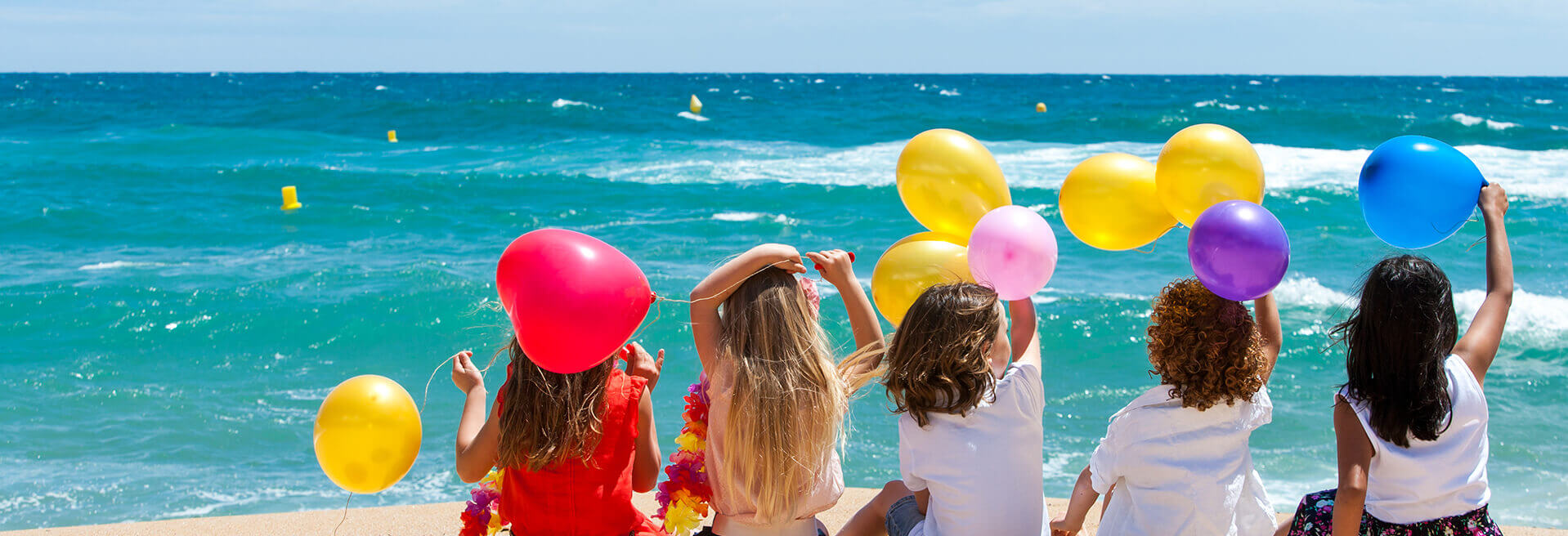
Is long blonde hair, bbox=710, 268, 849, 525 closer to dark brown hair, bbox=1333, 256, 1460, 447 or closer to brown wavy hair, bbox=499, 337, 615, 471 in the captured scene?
brown wavy hair, bbox=499, 337, 615, 471

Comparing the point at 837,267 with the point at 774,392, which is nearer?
the point at 774,392

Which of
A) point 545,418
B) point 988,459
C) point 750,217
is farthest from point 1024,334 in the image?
point 750,217

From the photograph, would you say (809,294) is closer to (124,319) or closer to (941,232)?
(941,232)

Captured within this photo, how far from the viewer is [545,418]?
7.98 ft

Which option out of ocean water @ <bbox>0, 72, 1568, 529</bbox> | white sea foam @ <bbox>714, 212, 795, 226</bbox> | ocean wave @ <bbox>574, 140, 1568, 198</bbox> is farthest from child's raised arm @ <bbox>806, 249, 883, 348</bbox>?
ocean wave @ <bbox>574, 140, 1568, 198</bbox>

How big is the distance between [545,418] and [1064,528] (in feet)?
4.17

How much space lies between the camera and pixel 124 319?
25.3 feet

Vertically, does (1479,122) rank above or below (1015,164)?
above

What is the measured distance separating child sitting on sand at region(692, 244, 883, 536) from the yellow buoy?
12.6 metres

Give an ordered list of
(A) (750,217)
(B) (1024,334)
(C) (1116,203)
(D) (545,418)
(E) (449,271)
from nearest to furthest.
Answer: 1. (D) (545,418)
2. (B) (1024,334)
3. (C) (1116,203)
4. (E) (449,271)
5. (A) (750,217)

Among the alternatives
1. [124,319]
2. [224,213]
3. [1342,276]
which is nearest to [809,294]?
[124,319]

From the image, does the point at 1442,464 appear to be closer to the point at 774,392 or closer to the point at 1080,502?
the point at 1080,502

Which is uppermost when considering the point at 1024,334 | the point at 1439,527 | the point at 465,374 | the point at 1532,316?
the point at 1024,334

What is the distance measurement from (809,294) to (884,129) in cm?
2317
